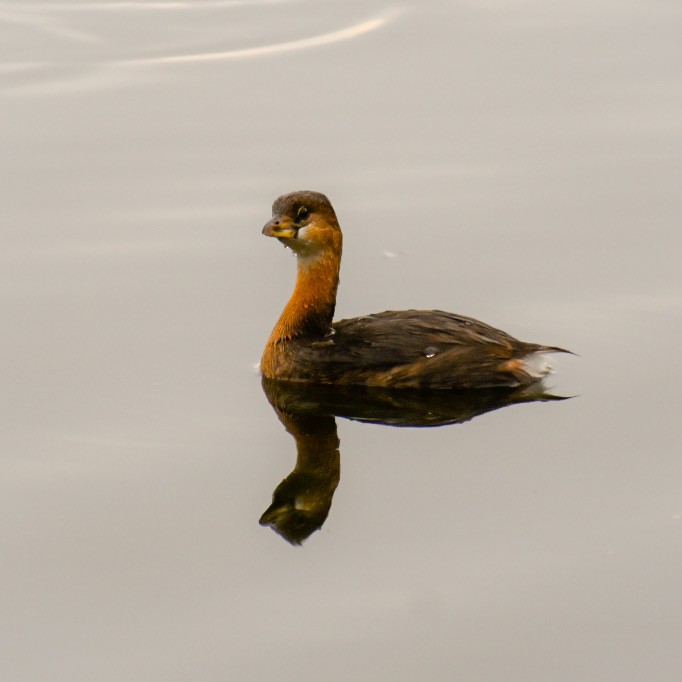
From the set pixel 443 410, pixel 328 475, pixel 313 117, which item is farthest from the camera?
pixel 313 117

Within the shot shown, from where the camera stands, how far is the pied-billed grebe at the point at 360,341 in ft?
28.5

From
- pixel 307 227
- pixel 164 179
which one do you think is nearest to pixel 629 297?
pixel 307 227

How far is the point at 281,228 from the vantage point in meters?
8.87

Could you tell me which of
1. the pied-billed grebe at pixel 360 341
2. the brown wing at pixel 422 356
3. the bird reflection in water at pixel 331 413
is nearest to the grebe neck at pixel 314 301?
the pied-billed grebe at pixel 360 341

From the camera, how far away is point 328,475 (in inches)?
306

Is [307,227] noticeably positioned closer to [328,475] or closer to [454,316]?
[454,316]

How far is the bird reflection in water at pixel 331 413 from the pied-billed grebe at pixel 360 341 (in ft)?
0.24

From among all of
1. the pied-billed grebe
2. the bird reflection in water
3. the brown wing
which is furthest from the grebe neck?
the bird reflection in water

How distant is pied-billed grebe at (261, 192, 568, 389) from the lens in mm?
8695

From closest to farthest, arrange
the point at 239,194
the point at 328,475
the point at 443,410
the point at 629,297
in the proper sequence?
the point at 328,475, the point at 443,410, the point at 629,297, the point at 239,194

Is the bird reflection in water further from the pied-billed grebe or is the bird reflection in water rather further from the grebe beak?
the grebe beak

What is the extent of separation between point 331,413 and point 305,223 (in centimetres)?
110

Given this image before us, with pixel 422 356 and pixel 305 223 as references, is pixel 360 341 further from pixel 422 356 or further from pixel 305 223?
pixel 305 223

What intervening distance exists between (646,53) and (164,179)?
4244 millimetres
